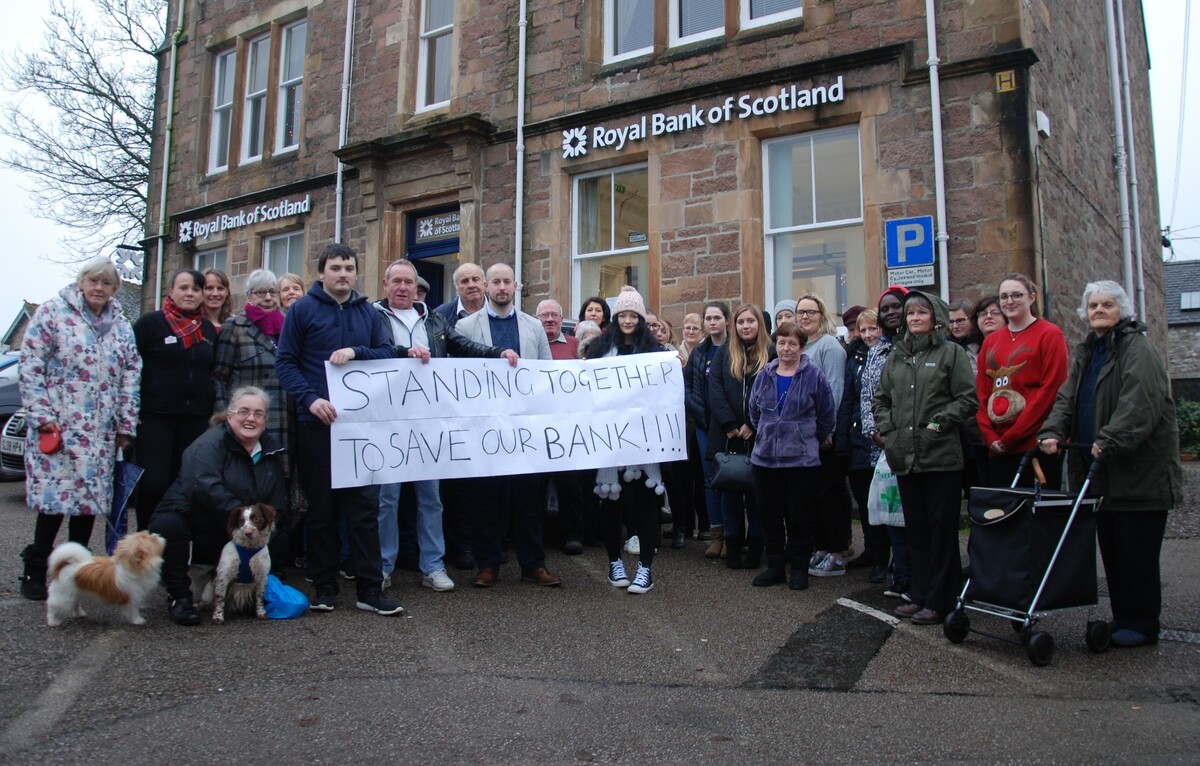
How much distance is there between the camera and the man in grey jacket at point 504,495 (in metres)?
6.08

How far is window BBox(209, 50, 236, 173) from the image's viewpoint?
57.9ft

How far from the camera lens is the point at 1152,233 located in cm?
1659

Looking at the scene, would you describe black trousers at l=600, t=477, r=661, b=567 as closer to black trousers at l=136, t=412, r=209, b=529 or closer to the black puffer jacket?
the black puffer jacket

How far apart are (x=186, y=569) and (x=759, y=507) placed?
366cm

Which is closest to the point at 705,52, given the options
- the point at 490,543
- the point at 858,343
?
the point at 858,343

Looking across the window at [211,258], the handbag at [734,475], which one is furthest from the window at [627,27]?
the window at [211,258]

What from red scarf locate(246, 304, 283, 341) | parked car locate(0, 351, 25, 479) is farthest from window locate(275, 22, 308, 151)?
red scarf locate(246, 304, 283, 341)

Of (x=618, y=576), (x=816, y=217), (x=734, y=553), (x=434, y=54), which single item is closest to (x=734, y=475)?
(x=734, y=553)

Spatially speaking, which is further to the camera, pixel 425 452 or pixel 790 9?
pixel 790 9

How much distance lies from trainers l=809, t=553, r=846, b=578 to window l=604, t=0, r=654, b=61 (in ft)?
25.9

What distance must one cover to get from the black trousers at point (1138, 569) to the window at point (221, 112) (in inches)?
661

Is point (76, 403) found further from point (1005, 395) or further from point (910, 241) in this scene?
point (910, 241)

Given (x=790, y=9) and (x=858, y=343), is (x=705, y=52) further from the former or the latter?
(x=858, y=343)

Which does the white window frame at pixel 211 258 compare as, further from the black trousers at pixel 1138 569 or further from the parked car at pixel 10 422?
the black trousers at pixel 1138 569
